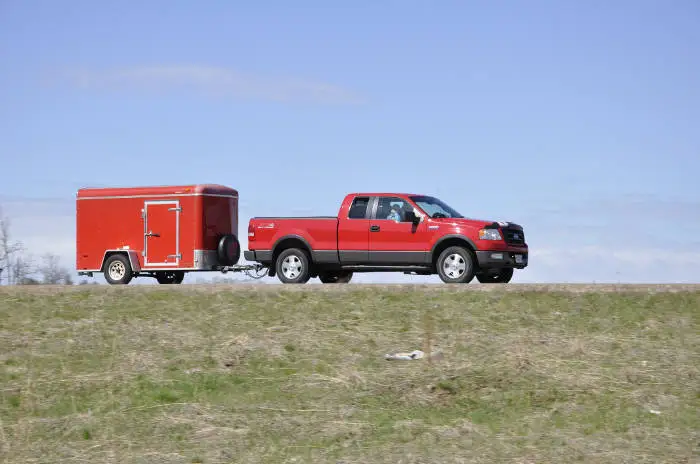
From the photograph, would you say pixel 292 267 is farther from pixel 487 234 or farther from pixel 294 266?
pixel 487 234

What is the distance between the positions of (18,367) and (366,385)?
537 centimetres

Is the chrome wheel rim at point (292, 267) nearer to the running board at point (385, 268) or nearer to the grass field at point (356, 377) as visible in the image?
the running board at point (385, 268)

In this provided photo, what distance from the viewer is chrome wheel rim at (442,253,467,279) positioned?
2177 centimetres

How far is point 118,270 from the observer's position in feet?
88.1

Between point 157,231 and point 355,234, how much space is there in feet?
20.6

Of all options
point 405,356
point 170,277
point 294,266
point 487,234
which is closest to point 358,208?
point 294,266

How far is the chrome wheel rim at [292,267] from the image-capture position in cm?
2305

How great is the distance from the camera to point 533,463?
10844mm

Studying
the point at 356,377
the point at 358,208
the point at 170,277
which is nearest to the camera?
the point at 356,377

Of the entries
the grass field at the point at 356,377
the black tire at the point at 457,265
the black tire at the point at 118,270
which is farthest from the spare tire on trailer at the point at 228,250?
the black tire at the point at 457,265

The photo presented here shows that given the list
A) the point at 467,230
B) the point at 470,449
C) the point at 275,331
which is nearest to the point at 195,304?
the point at 275,331

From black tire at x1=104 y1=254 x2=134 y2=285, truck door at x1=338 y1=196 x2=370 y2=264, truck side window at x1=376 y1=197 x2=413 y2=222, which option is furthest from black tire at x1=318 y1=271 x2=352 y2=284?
black tire at x1=104 y1=254 x2=134 y2=285

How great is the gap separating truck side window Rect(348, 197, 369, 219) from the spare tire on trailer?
4728 mm

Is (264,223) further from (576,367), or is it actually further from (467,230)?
(576,367)
